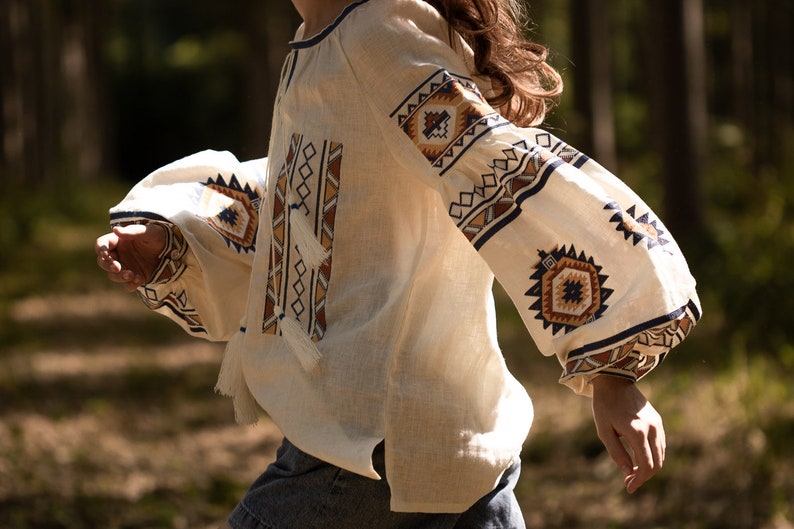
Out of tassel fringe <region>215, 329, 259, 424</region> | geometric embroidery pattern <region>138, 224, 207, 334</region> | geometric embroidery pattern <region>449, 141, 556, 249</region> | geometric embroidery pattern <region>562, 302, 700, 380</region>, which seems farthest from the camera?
geometric embroidery pattern <region>138, 224, 207, 334</region>

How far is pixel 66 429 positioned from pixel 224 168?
4149mm

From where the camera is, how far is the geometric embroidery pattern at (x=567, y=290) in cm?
180

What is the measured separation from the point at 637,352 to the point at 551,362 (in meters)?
6.32

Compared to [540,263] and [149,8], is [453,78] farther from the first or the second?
[149,8]

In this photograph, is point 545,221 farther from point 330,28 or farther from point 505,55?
point 330,28

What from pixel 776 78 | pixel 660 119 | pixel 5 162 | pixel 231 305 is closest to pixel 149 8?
pixel 5 162

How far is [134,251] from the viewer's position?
2.35m

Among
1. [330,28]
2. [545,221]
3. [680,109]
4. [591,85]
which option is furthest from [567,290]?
[591,85]

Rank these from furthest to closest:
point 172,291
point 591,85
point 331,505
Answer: point 591,85 < point 172,291 < point 331,505

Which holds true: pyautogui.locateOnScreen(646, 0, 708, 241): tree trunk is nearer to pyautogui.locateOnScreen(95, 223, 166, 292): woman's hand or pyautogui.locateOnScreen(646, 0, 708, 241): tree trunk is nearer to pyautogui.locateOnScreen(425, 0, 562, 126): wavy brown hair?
pyautogui.locateOnScreen(425, 0, 562, 126): wavy brown hair

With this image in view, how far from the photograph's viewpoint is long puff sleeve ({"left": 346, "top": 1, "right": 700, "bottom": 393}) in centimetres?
176

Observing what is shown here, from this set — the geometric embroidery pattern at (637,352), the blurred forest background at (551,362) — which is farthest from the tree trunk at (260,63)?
the geometric embroidery pattern at (637,352)

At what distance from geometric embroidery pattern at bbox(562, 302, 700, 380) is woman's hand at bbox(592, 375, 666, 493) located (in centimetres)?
3

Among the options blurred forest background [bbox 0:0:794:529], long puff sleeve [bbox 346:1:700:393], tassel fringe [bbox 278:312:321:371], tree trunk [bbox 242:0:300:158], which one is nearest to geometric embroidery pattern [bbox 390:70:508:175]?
long puff sleeve [bbox 346:1:700:393]
